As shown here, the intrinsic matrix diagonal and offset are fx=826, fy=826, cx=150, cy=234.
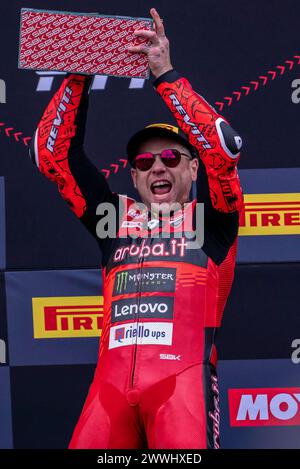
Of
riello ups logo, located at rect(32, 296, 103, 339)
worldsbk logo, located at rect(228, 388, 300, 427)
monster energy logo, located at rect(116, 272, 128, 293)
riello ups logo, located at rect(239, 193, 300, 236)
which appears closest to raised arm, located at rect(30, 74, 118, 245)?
monster energy logo, located at rect(116, 272, 128, 293)

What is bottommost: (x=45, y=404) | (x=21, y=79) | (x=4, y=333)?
(x=45, y=404)

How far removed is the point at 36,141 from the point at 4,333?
0.96 meters

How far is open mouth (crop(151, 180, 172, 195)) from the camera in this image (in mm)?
2695

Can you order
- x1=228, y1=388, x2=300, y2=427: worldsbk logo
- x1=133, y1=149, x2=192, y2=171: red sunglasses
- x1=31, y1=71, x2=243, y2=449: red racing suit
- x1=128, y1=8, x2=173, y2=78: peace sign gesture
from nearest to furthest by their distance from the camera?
x1=31, y1=71, x2=243, y2=449: red racing suit < x1=128, y1=8, x2=173, y2=78: peace sign gesture < x1=133, y1=149, x2=192, y2=171: red sunglasses < x1=228, y1=388, x2=300, y2=427: worldsbk logo

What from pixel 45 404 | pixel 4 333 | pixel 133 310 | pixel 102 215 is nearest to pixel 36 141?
pixel 102 215

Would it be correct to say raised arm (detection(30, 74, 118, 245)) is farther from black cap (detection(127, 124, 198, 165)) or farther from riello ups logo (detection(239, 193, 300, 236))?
riello ups logo (detection(239, 193, 300, 236))

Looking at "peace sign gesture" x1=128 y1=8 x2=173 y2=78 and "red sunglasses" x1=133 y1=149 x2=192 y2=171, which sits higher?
"peace sign gesture" x1=128 y1=8 x2=173 y2=78

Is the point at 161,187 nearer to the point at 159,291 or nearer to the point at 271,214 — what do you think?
the point at 159,291

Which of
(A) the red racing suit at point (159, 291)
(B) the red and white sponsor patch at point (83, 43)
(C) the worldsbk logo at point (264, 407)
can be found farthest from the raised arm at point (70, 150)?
(C) the worldsbk logo at point (264, 407)

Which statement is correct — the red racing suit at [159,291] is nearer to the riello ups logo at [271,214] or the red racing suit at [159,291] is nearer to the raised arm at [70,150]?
the raised arm at [70,150]

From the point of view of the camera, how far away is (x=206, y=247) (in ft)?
8.42

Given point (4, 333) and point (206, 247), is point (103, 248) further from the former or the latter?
point (4, 333)

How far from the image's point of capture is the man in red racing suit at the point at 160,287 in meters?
2.37

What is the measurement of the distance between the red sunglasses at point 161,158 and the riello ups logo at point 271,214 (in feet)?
2.31
